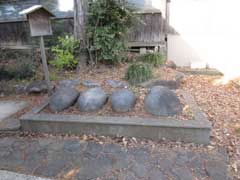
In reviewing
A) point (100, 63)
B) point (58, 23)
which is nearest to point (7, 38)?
point (58, 23)

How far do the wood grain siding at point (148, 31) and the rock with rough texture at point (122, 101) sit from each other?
3.02 m

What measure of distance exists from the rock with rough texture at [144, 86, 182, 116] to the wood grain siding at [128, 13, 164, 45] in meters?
3.12

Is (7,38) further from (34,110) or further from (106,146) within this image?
(106,146)

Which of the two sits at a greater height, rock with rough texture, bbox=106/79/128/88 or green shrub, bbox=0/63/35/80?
green shrub, bbox=0/63/35/80

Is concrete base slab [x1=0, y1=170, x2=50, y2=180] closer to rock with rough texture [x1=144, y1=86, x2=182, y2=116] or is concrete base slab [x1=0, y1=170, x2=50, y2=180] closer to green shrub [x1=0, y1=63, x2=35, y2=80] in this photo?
rock with rough texture [x1=144, y1=86, x2=182, y2=116]

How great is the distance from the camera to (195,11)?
226 inches

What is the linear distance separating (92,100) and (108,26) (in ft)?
6.58

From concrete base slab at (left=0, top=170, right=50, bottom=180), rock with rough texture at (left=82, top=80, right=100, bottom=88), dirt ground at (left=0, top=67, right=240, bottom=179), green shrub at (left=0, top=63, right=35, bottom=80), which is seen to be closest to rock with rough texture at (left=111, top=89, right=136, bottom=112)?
rock with rough texture at (left=82, top=80, right=100, bottom=88)

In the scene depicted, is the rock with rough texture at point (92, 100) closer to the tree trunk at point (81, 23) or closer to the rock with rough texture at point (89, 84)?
the rock with rough texture at point (89, 84)

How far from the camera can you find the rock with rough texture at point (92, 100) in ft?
10.4

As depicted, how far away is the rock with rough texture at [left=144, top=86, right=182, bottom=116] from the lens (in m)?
2.93

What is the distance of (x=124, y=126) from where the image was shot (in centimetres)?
282

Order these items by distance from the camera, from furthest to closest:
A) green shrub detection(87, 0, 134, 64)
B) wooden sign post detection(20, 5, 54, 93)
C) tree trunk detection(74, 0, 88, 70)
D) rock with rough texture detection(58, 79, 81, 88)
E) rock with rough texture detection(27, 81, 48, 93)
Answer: tree trunk detection(74, 0, 88, 70) < green shrub detection(87, 0, 134, 64) < rock with rough texture detection(27, 81, 48, 93) < rock with rough texture detection(58, 79, 81, 88) < wooden sign post detection(20, 5, 54, 93)

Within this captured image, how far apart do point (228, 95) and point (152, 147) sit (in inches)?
89.4
